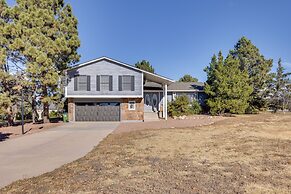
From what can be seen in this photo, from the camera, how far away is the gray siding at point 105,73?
23.4 metres

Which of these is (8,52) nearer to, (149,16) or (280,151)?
(149,16)

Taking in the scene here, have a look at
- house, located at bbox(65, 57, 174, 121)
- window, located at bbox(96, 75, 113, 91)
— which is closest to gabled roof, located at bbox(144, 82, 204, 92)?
house, located at bbox(65, 57, 174, 121)

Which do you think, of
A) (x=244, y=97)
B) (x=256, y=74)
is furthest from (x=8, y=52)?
(x=256, y=74)

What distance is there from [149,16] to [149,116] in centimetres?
1028

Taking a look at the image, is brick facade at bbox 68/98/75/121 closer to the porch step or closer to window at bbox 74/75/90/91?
window at bbox 74/75/90/91

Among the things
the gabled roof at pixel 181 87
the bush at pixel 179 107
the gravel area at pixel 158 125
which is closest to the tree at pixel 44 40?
the gravel area at pixel 158 125

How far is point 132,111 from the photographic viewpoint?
2367cm

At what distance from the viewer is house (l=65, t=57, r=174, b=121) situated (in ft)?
76.8

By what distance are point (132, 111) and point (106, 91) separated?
3.21 m

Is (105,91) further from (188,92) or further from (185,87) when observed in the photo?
(185,87)

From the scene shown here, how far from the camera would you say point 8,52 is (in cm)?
1975

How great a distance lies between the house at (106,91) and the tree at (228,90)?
799 centimetres

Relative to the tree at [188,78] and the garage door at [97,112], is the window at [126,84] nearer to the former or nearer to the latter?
the garage door at [97,112]

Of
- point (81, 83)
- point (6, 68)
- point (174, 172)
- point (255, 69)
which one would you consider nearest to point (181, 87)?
point (255, 69)
